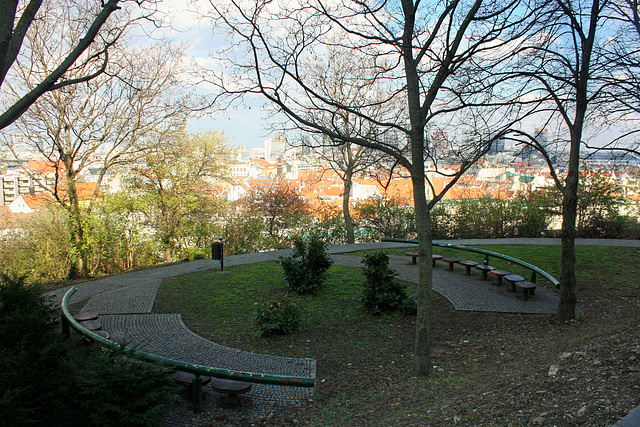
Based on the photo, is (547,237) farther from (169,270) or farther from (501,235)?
(169,270)

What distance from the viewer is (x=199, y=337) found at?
19.1ft

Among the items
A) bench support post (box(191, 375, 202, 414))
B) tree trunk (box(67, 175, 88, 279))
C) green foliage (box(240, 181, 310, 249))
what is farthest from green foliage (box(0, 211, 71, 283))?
bench support post (box(191, 375, 202, 414))

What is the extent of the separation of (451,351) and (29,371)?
4.87m

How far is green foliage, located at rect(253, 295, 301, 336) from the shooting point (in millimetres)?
5832

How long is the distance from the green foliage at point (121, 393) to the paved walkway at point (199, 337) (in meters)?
0.76

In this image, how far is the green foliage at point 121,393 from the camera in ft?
9.28

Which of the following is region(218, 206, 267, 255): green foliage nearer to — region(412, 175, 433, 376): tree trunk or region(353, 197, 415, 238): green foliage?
region(353, 197, 415, 238): green foliage

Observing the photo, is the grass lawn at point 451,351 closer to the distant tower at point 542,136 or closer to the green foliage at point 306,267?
the green foliage at point 306,267

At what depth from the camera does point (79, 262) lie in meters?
11.3

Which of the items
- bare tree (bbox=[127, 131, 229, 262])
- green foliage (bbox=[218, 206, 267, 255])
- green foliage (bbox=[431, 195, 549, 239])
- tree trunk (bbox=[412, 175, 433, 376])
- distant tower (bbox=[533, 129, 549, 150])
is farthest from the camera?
green foliage (bbox=[431, 195, 549, 239])

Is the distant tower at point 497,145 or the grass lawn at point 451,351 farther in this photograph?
the distant tower at point 497,145

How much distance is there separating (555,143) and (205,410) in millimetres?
6880

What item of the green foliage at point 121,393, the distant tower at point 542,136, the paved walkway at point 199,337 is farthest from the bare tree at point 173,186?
the distant tower at point 542,136

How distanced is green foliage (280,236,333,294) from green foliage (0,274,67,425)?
4401 millimetres
